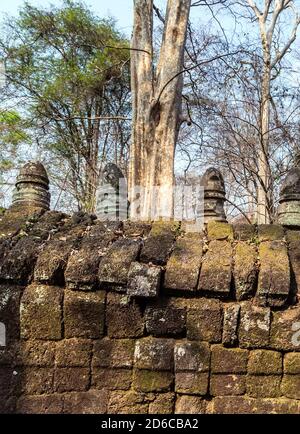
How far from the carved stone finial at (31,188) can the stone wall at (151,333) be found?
3.15 feet

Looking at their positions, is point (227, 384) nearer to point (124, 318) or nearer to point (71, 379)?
point (124, 318)

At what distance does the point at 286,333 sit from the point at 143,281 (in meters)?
0.98

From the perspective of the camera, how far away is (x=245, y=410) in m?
2.87

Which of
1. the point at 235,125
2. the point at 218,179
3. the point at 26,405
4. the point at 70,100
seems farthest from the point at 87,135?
the point at 26,405

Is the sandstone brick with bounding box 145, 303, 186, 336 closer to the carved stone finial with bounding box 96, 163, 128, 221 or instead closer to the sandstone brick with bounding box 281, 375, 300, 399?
the sandstone brick with bounding box 281, 375, 300, 399

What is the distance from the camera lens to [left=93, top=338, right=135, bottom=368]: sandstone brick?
117 inches

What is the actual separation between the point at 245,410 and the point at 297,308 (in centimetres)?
74

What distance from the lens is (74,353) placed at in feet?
9.84

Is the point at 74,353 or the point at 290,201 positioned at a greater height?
the point at 290,201

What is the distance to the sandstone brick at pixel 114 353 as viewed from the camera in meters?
2.98

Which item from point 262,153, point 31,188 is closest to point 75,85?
point 262,153

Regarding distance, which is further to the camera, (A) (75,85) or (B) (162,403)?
(A) (75,85)

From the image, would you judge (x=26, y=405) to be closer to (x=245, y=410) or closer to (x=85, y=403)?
(x=85, y=403)

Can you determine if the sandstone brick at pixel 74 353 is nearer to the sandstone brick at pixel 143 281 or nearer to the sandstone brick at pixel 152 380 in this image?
the sandstone brick at pixel 152 380
